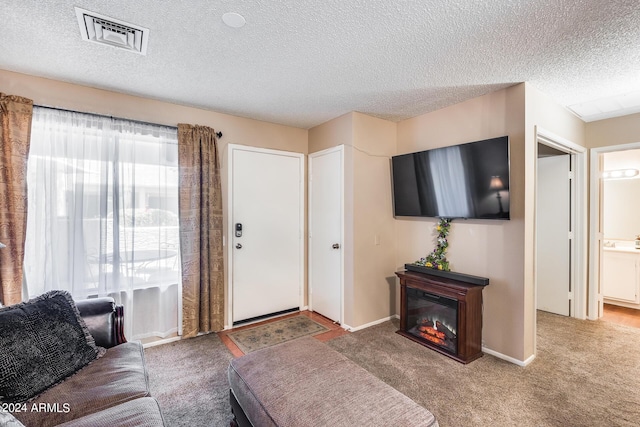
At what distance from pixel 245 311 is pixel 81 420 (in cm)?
236

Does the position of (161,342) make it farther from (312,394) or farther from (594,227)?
(594,227)

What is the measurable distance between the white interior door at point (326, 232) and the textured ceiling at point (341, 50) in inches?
35.6

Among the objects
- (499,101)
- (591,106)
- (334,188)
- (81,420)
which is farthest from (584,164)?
(81,420)

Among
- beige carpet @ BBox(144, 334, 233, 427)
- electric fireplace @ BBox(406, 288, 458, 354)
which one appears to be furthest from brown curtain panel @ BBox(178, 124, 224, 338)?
electric fireplace @ BBox(406, 288, 458, 354)

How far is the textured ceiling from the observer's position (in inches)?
64.9

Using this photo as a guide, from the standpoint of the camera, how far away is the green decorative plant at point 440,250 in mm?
3152

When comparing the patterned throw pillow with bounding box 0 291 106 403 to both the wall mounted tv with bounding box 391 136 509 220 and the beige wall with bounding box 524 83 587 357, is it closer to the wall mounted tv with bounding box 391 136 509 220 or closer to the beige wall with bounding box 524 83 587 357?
the wall mounted tv with bounding box 391 136 509 220

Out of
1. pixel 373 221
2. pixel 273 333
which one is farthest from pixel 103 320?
pixel 373 221

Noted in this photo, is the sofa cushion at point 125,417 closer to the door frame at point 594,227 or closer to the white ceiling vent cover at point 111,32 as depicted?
the white ceiling vent cover at point 111,32

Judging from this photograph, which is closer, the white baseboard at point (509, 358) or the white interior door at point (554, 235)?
the white baseboard at point (509, 358)

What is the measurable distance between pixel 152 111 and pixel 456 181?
3.18 metres

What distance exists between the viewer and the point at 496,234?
9.11ft

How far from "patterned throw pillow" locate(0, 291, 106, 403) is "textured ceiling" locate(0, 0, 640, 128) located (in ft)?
5.59

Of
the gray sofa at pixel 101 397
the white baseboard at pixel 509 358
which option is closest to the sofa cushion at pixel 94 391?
the gray sofa at pixel 101 397
